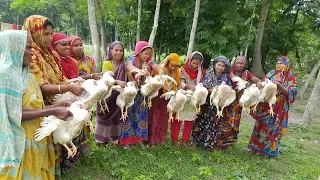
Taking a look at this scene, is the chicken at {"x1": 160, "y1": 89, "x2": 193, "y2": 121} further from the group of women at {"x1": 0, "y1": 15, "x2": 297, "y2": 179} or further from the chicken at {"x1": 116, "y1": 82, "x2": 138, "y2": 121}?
the chicken at {"x1": 116, "y1": 82, "x2": 138, "y2": 121}

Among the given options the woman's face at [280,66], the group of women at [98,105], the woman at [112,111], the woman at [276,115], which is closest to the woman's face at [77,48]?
the group of women at [98,105]

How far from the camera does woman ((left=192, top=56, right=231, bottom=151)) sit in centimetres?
449

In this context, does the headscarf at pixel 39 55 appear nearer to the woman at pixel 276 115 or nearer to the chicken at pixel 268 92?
the chicken at pixel 268 92

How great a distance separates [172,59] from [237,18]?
10.4 meters

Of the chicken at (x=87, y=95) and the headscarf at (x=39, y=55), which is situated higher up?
the headscarf at (x=39, y=55)

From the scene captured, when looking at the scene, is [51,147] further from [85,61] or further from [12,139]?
[85,61]

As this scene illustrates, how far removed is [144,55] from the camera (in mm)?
4172

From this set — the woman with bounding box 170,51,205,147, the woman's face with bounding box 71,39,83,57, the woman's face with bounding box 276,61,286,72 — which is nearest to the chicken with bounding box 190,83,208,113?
the woman with bounding box 170,51,205,147

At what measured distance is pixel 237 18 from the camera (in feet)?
44.3

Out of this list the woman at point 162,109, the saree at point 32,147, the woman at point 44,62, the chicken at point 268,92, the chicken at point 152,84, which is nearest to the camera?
the saree at point 32,147

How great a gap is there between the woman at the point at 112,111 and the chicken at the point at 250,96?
6.07ft

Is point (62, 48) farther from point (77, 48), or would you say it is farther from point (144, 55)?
point (144, 55)

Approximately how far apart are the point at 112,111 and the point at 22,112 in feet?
7.65

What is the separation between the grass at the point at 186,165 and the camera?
3.75 m
